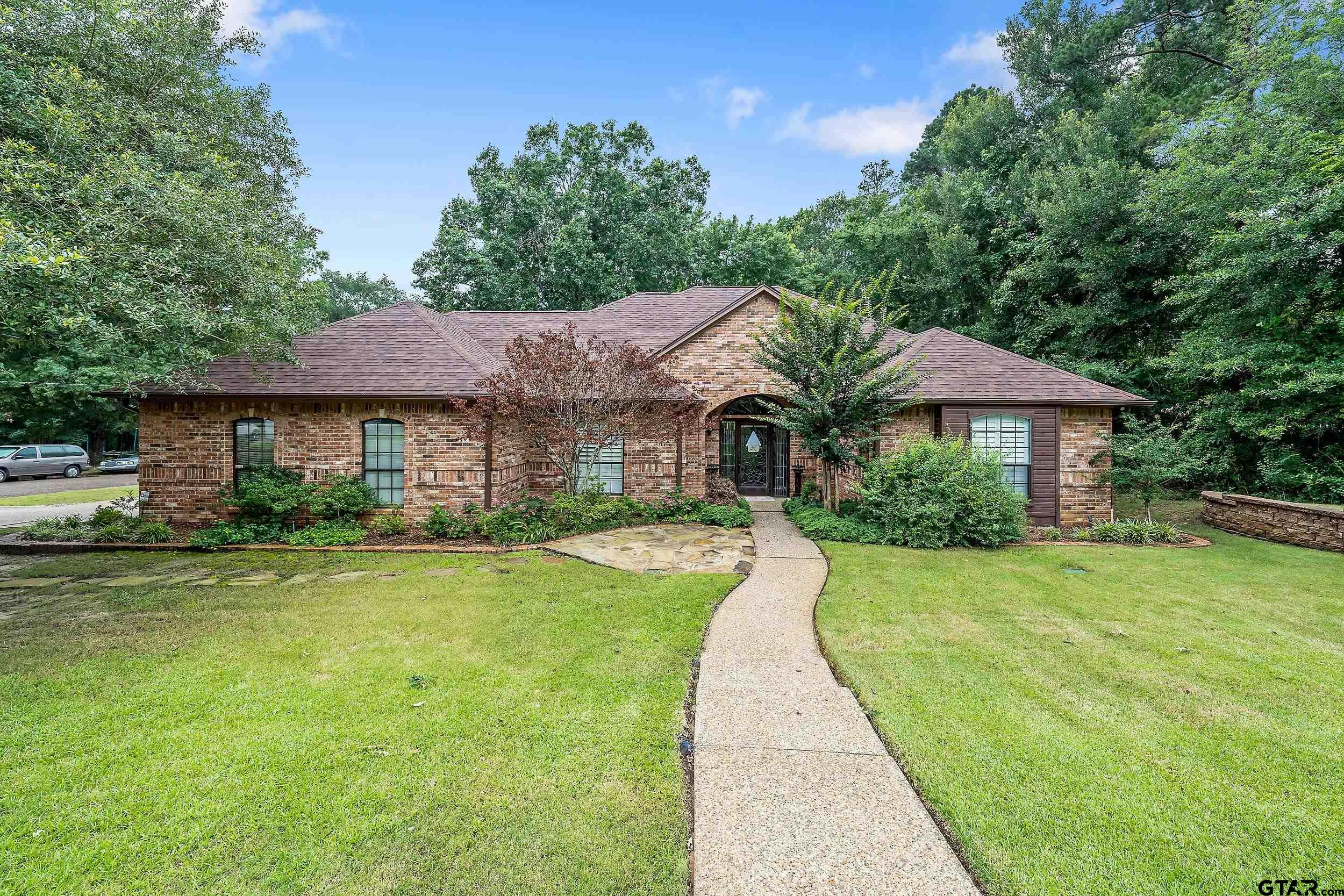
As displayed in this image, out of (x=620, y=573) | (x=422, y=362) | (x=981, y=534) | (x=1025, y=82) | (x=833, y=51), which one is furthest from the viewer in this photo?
(x=1025, y=82)

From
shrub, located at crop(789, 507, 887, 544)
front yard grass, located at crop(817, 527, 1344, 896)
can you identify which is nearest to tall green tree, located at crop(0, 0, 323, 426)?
front yard grass, located at crop(817, 527, 1344, 896)

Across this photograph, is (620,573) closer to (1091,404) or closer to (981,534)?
(981,534)

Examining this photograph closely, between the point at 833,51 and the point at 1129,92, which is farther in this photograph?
the point at 1129,92

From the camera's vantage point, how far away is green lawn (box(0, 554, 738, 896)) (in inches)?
91.4

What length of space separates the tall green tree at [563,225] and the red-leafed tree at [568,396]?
562 inches

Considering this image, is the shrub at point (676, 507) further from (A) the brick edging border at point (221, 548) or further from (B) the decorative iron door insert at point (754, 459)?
(B) the decorative iron door insert at point (754, 459)

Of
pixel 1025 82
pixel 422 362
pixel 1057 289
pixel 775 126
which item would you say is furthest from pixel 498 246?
pixel 1025 82

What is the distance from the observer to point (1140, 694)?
153 inches

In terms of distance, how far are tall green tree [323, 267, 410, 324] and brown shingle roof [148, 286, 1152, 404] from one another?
36635 mm

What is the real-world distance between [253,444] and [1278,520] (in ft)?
65.0

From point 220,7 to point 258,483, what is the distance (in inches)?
334

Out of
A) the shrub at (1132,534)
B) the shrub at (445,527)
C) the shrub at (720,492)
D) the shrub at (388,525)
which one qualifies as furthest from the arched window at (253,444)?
the shrub at (1132,534)

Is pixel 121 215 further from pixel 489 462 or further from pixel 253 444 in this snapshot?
pixel 489 462

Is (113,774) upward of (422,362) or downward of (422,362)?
downward
